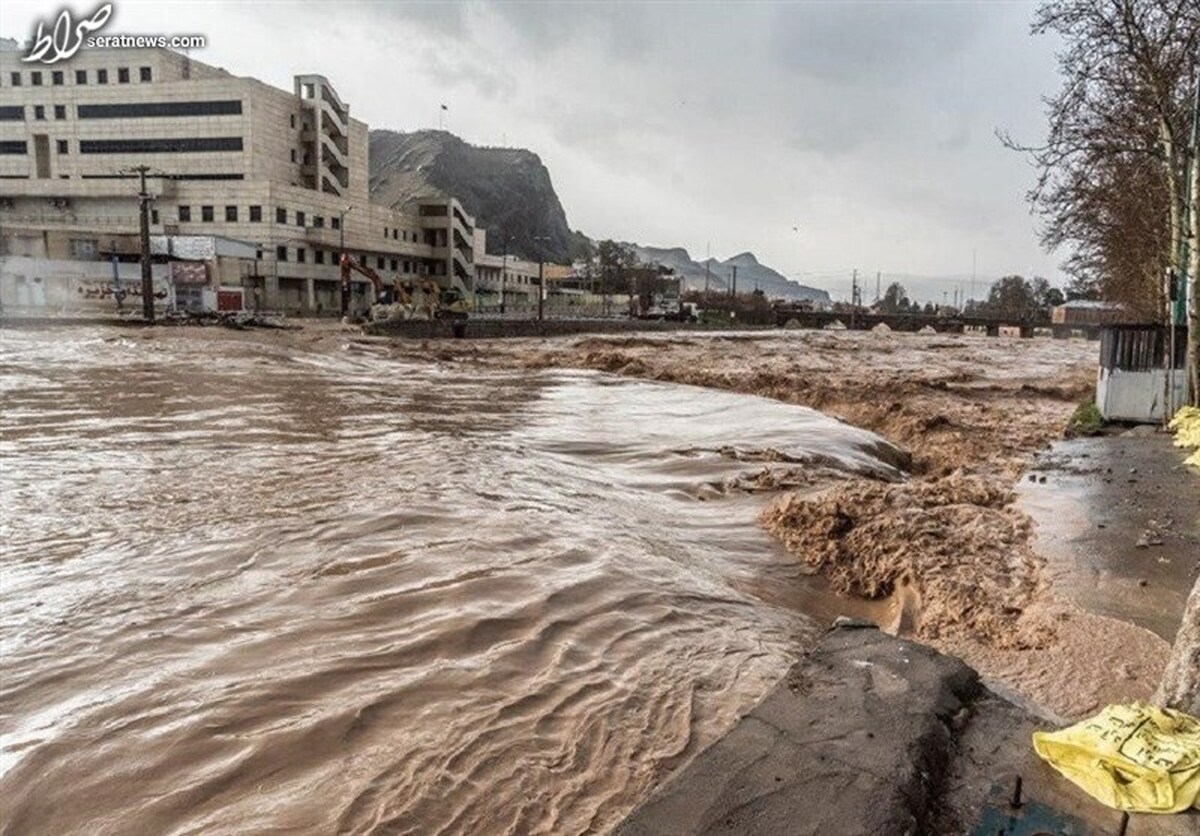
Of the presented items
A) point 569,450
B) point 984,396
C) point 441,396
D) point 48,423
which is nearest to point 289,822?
point 569,450

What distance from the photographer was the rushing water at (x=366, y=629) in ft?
10.5

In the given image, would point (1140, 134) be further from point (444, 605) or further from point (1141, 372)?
point (444, 605)

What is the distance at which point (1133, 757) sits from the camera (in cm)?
275

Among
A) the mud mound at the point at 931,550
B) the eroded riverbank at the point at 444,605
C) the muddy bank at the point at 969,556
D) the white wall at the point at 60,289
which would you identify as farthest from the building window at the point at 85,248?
the mud mound at the point at 931,550

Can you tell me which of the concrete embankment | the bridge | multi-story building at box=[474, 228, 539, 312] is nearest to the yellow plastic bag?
the concrete embankment

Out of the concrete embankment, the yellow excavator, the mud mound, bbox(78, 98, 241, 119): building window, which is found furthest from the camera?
bbox(78, 98, 241, 119): building window

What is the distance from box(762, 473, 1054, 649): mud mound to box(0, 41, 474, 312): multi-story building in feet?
190

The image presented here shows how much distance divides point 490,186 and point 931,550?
170m

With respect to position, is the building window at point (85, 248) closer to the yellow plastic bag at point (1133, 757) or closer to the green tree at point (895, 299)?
the yellow plastic bag at point (1133, 757)

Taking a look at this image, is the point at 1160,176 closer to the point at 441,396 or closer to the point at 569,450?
the point at 569,450

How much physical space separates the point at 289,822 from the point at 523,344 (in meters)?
37.7

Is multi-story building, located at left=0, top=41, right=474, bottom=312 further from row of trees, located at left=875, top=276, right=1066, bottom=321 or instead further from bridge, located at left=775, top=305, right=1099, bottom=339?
row of trees, located at left=875, top=276, right=1066, bottom=321

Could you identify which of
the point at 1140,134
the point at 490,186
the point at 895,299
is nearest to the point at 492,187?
the point at 490,186

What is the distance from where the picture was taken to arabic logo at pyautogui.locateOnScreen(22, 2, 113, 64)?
202 feet
